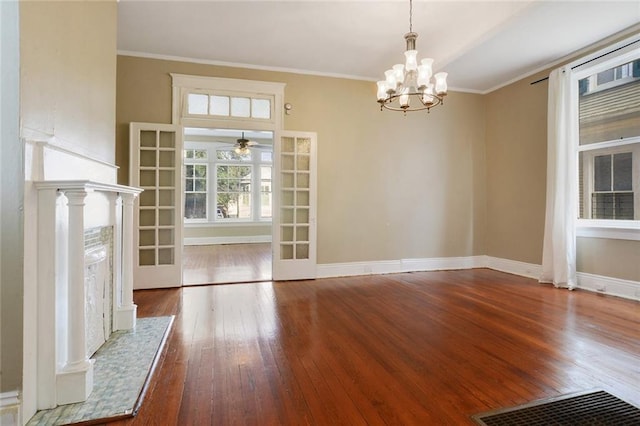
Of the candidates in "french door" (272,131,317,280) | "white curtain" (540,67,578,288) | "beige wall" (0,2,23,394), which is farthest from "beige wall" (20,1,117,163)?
"white curtain" (540,67,578,288)

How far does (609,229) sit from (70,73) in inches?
217

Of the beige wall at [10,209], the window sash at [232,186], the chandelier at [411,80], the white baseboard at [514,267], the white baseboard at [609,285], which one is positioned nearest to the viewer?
the beige wall at [10,209]

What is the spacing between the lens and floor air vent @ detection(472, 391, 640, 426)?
5.18 ft

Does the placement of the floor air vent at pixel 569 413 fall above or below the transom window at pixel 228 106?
below

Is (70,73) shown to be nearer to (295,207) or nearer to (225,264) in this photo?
(295,207)

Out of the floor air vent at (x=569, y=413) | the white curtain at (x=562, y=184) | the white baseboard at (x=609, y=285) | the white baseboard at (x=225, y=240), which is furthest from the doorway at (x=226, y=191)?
the floor air vent at (x=569, y=413)

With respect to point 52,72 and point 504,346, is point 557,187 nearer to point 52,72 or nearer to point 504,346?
point 504,346

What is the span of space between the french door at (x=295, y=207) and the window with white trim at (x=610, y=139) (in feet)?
12.0

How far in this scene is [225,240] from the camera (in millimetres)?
9125

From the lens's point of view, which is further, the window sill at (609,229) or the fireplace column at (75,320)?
the window sill at (609,229)

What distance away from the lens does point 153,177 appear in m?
4.25

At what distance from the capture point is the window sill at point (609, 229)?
366cm

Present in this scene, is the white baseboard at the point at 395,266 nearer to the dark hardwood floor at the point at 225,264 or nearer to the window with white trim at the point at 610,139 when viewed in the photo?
the dark hardwood floor at the point at 225,264

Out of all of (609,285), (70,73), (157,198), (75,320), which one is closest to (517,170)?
(609,285)
